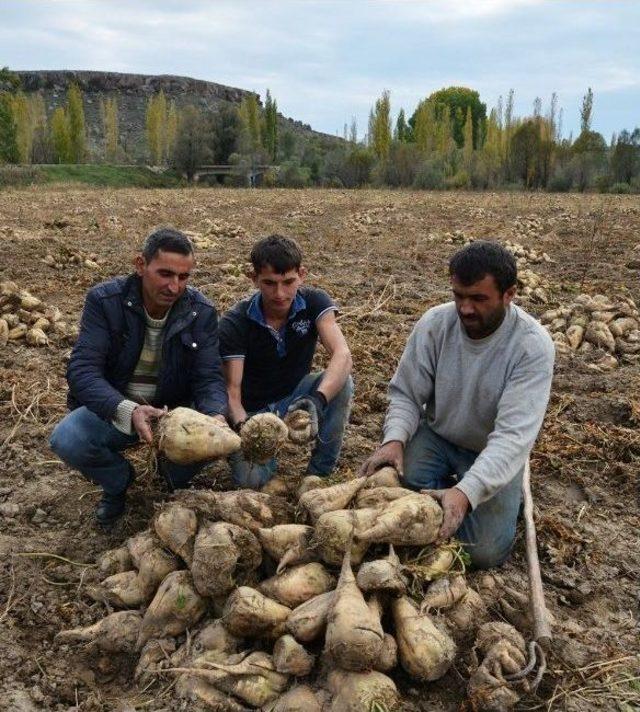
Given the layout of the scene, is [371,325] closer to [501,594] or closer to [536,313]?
[536,313]

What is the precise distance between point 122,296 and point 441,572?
2.03 meters

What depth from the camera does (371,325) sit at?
25.2 ft

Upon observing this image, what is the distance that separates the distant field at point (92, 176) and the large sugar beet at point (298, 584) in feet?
108

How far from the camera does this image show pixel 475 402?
3557mm

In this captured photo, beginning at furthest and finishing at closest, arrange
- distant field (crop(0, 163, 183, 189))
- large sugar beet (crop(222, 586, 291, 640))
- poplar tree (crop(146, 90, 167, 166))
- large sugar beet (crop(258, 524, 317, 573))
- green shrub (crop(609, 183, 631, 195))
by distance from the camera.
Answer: poplar tree (crop(146, 90, 167, 166)) < distant field (crop(0, 163, 183, 189)) < green shrub (crop(609, 183, 631, 195)) < large sugar beet (crop(258, 524, 317, 573)) < large sugar beet (crop(222, 586, 291, 640))

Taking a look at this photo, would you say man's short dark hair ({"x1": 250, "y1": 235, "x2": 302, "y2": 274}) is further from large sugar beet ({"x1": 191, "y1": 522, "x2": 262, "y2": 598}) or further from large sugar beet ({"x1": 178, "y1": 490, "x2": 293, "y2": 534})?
large sugar beet ({"x1": 191, "y1": 522, "x2": 262, "y2": 598})

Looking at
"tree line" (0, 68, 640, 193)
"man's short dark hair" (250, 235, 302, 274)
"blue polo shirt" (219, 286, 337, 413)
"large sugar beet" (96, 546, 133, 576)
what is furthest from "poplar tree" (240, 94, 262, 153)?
"large sugar beet" (96, 546, 133, 576)

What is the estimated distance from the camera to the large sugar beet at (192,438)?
124 inches

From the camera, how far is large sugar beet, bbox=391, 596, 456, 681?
2.50 metres

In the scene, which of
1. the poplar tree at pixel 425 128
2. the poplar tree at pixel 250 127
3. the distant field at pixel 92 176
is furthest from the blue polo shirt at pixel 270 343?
the poplar tree at pixel 425 128

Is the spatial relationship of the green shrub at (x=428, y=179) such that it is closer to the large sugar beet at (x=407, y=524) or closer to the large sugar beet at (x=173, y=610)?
the large sugar beet at (x=407, y=524)

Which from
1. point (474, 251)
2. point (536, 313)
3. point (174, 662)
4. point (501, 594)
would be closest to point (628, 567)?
point (501, 594)

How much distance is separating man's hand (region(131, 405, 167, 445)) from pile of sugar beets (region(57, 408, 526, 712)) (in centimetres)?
14

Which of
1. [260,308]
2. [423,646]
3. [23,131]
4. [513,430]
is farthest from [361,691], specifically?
[23,131]
